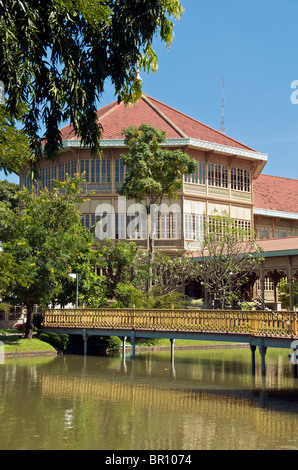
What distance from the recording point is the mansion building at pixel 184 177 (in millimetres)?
44938

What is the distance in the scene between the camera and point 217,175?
4809 centimetres

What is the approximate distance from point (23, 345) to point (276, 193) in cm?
3428

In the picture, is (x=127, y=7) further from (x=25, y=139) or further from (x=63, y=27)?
(x=25, y=139)

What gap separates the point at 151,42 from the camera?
13.8m

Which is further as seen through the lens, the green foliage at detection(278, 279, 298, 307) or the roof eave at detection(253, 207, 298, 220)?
the roof eave at detection(253, 207, 298, 220)

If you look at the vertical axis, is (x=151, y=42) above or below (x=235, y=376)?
above

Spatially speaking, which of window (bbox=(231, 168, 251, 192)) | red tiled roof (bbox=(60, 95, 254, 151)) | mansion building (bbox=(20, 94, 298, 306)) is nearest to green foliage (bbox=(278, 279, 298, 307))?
mansion building (bbox=(20, 94, 298, 306))

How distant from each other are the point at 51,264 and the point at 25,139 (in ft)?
58.5

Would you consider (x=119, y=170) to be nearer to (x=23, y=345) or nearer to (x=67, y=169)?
(x=67, y=169)

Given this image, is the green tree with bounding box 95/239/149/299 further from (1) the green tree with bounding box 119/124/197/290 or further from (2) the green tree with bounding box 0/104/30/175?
(2) the green tree with bounding box 0/104/30/175

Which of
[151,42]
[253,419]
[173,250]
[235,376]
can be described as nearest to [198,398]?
[253,419]

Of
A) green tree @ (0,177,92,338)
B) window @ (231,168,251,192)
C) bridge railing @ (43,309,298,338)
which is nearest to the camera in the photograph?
bridge railing @ (43,309,298,338)

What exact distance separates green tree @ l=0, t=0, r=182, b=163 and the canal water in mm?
6503

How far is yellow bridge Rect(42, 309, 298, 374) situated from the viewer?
72.1 feet
